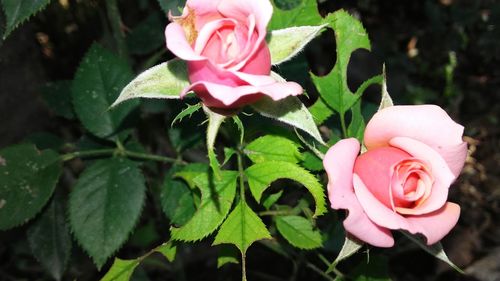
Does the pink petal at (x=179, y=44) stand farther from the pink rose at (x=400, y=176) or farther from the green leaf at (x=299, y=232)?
the green leaf at (x=299, y=232)

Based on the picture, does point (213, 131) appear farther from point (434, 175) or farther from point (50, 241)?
point (50, 241)

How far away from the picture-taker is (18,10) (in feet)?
3.32

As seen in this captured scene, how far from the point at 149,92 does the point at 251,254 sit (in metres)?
1.10

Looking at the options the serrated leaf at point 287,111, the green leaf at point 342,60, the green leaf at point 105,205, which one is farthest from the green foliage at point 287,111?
the green leaf at point 105,205

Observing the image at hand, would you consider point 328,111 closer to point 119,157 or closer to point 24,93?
point 119,157

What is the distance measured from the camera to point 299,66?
1.19 metres

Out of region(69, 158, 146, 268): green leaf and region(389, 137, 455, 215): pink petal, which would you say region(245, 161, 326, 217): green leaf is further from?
region(69, 158, 146, 268): green leaf

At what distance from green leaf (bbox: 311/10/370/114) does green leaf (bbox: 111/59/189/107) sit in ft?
0.92

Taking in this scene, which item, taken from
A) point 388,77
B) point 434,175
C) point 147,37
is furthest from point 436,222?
point 388,77

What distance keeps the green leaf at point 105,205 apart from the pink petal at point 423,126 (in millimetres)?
554

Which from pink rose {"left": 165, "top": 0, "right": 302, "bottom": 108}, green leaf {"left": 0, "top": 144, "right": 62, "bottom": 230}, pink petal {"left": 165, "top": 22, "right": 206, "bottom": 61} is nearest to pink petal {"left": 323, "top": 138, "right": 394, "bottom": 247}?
pink rose {"left": 165, "top": 0, "right": 302, "bottom": 108}

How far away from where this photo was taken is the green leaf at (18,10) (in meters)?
1.01

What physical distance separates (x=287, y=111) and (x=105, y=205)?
52cm

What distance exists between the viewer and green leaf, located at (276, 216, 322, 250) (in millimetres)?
1113
